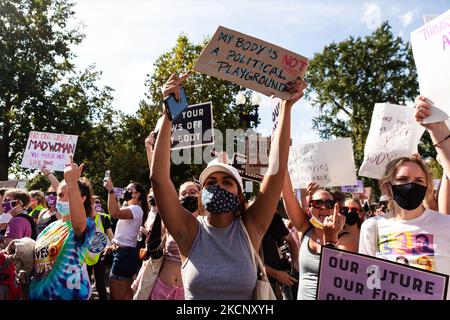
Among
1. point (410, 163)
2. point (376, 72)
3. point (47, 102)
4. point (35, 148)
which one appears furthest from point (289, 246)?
point (376, 72)

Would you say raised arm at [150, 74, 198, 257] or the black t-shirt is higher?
raised arm at [150, 74, 198, 257]

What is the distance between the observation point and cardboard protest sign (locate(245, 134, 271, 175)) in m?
7.23

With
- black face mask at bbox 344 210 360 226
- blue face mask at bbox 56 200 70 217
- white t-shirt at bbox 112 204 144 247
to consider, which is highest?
black face mask at bbox 344 210 360 226

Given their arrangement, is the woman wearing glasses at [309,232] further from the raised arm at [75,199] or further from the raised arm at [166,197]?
the raised arm at [75,199]

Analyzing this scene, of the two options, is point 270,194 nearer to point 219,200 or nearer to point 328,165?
point 219,200

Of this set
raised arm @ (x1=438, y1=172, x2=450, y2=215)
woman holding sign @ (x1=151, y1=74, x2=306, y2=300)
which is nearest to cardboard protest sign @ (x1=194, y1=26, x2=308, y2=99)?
woman holding sign @ (x1=151, y1=74, x2=306, y2=300)

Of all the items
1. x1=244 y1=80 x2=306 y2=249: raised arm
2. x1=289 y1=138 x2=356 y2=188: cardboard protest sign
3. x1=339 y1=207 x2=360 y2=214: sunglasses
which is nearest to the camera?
x1=244 y1=80 x2=306 y2=249: raised arm

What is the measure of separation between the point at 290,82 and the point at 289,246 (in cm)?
366

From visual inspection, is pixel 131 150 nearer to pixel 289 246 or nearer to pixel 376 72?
pixel 376 72

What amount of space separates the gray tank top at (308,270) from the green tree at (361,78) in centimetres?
3210

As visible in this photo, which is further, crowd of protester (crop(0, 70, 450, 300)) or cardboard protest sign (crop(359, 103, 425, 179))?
cardboard protest sign (crop(359, 103, 425, 179))

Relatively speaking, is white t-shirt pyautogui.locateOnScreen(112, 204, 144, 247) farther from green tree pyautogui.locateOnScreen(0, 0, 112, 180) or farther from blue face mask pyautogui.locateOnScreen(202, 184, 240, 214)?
green tree pyautogui.locateOnScreen(0, 0, 112, 180)

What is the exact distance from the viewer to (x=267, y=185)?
2527 millimetres

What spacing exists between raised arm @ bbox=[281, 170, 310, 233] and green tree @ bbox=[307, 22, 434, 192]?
32041 mm
